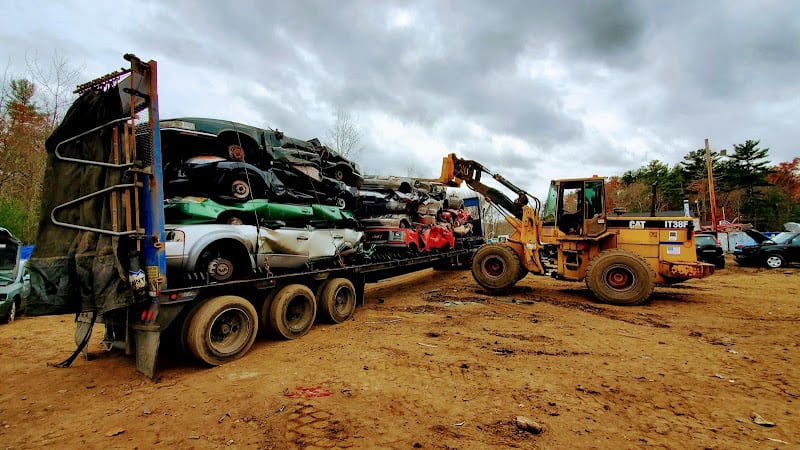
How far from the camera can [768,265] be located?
577 inches

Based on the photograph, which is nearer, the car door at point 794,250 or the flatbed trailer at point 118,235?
the flatbed trailer at point 118,235

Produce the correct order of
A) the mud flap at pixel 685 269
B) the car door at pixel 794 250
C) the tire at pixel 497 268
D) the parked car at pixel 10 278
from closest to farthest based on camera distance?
the parked car at pixel 10 278, the mud flap at pixel 685 269, the tire at pixel 497 268, the car door at pixel 794 250

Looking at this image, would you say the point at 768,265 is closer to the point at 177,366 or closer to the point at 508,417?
the point at 508,417

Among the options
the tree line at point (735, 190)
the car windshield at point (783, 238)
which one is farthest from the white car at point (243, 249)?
the tree line at point (735, 190)

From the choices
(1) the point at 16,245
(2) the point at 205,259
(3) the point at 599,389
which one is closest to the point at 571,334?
(3) the point at 599,389

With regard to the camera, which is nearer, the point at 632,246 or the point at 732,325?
the point at 732,325

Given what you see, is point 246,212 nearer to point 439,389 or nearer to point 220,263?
point 220,263

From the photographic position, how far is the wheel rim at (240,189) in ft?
17.8

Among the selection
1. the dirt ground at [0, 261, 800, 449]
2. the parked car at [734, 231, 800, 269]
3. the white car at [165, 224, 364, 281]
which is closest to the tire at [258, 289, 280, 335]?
the dirt ground at [0, 261, 800, 449]

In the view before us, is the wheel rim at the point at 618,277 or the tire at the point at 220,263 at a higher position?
the tire at the point at 220,263

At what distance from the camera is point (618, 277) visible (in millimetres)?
8266

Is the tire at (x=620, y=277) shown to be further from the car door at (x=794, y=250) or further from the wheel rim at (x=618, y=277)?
the car door at (x=794, y=250)

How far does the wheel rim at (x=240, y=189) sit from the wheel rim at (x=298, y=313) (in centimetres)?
175

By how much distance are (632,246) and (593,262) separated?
1129 mm
